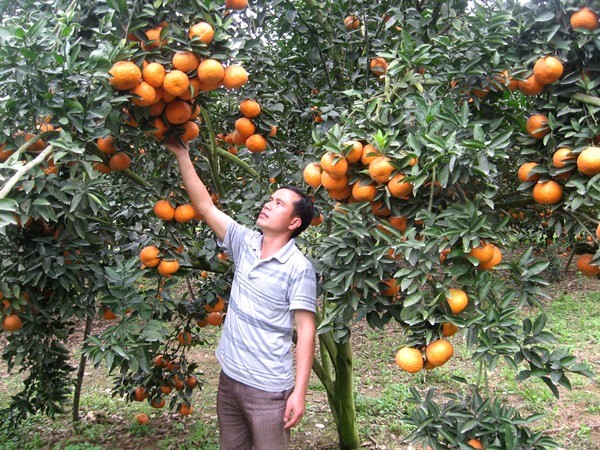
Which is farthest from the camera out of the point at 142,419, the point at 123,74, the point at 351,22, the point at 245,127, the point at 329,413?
the point at 329,413

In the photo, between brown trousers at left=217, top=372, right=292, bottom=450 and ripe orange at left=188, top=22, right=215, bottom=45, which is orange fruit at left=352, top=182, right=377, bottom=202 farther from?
brown trousers at left=217, top=372, right=292, bottom=450

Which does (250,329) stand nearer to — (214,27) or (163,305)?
(163,305)

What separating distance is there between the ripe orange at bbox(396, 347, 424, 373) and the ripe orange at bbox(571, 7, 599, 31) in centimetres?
117

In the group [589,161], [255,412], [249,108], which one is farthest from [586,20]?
[255,412]

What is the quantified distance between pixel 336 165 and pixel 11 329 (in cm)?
149

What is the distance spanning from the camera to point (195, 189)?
2182 millimetres

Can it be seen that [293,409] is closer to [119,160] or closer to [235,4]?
[119,160]

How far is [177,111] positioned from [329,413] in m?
3.04

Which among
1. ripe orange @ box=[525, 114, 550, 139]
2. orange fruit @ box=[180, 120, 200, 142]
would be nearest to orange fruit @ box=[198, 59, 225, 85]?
orange fruit @ box=[180, 120, 200, 142]

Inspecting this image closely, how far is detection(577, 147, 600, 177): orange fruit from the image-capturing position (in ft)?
5.16

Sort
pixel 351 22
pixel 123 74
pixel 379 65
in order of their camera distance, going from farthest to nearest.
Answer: pixel 351 22, pixel 379 65, pixel 123 74

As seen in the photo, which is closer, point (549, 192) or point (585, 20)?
point (585, 20)

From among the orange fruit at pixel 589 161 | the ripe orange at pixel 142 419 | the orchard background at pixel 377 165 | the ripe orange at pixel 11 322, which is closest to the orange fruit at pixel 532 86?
the orchard background at pixel 377 165

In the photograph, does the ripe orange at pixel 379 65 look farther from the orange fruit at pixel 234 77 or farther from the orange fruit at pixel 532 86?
the orange fruit at pixel 234 77
